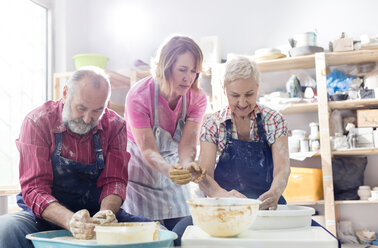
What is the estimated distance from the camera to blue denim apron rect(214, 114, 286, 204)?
6.48ft

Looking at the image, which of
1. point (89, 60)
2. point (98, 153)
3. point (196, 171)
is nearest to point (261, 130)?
point (196, 171)

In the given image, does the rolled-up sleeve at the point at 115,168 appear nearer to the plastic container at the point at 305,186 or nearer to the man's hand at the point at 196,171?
the man's hand at the point at 196,171

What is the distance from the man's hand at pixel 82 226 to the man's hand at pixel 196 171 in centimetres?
48

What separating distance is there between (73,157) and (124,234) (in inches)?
31.5

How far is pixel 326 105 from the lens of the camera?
3.84 metres

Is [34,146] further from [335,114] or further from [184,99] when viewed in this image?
[335,114]

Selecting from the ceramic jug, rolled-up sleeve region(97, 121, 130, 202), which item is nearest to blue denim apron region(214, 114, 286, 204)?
rolled-up sleeve region(97, 121, 130, 202)

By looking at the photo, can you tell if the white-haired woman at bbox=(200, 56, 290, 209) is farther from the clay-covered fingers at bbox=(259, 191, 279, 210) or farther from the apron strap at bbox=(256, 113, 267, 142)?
the clay-covered fingers at bbox=(259, 191, 279, 210)

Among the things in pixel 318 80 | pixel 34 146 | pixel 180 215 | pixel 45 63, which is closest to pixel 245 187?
pixel 180 215

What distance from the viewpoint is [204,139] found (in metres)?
2.00

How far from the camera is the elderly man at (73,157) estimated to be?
5.46 feet

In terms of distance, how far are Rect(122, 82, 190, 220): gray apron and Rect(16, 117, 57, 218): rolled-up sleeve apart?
22.3 inches

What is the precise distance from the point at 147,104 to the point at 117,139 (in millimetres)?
278

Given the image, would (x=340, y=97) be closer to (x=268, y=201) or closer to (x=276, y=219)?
(x=268, y=201)
